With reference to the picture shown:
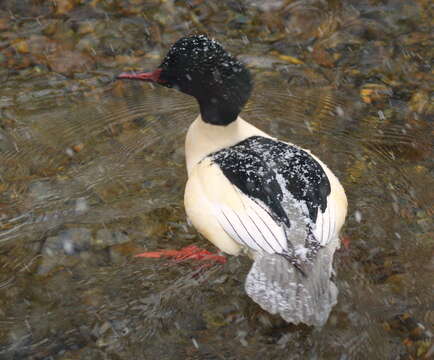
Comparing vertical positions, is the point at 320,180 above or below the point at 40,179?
above

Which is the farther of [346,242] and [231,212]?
[346,242]

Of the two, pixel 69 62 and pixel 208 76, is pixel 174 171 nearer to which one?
pixel 208 76

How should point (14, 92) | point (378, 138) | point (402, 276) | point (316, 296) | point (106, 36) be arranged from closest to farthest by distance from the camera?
point (316, 296)
point (402, 276)
point (378, 138)
point (14, 92)
point (106, 36)


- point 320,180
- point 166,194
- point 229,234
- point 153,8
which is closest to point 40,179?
point 166,194

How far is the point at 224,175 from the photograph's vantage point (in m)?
4.11

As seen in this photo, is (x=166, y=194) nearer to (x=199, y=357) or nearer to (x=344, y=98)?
(x=199, y=357)

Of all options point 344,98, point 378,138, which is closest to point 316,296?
point 378,138

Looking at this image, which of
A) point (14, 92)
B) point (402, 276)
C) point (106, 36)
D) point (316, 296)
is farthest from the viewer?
point (106, 36)

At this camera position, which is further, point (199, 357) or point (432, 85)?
point (432, 85)

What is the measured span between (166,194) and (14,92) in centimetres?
200

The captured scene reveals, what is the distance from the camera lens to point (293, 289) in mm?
3557

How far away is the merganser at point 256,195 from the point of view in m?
3.59

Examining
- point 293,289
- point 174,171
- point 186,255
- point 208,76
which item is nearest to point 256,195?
point 293,289

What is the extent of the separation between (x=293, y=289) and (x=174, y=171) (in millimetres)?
1878
